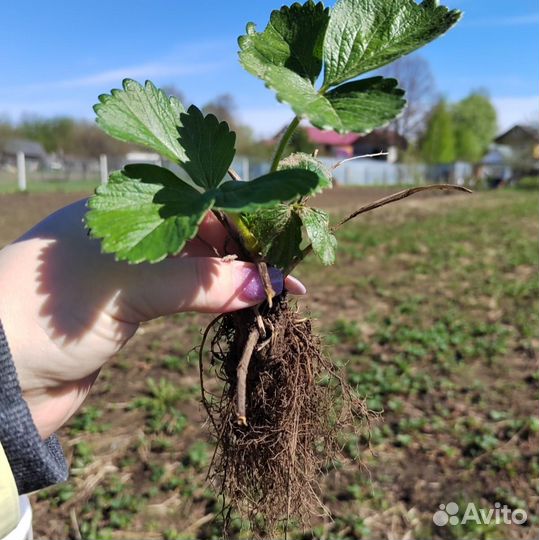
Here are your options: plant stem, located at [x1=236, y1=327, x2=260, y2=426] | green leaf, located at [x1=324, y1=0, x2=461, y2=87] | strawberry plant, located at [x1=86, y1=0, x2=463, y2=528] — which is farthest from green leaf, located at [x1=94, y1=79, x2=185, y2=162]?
plant stem, located at [x1=236, y1=327, x2=260, y2=426]

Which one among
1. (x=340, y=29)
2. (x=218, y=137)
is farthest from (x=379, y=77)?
(x=218, y=137)

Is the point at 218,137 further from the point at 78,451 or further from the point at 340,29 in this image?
the point at 78,451

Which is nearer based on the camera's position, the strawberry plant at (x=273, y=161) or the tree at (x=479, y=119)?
the strawberry plant at (x=273, y=161)

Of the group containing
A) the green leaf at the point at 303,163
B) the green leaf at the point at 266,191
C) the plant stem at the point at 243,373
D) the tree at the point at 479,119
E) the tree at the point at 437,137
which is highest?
the tree at the point at 479,119

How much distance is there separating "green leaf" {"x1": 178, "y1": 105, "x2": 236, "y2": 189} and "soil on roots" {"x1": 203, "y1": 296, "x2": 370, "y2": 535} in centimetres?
32

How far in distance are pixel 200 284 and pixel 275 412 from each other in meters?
0.35

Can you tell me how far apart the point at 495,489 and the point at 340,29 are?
2.67 m

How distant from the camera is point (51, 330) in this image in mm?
1092

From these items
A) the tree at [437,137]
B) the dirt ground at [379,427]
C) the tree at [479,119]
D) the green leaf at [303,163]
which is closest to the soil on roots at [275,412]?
the dirt ground at [379,427]

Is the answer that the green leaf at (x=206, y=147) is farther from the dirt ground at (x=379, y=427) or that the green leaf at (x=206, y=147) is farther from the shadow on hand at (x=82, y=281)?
the dirt ground at (x=379, y=427)

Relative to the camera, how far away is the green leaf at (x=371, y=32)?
2.51ft

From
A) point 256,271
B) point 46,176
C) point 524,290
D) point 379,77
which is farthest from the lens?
point 46,176

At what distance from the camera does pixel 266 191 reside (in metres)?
0.71

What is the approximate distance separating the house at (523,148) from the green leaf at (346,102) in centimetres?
3329
